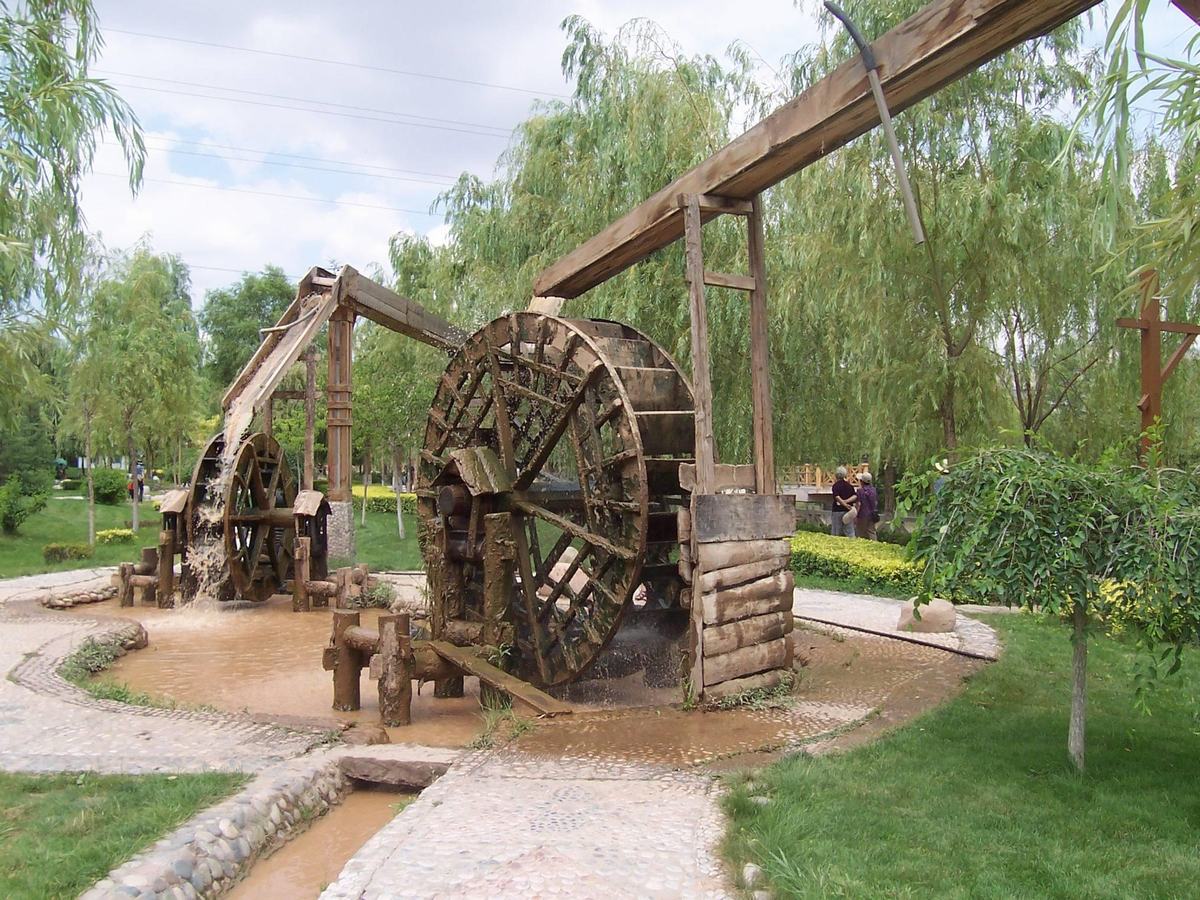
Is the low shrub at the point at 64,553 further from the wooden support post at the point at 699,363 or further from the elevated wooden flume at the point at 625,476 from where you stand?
the wooden support post at the point at 699,363

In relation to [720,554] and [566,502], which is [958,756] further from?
[566,502]

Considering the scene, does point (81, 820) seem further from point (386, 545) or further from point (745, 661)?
point (386, 545)

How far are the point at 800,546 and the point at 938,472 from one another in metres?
7.82

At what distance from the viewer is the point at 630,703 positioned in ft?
21.1

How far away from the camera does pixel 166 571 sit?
10445 mm

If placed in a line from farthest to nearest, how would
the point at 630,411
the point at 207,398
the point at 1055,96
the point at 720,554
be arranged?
the point at 207,398, the point at 1055,96, the point at 630,411, the point at 720,554

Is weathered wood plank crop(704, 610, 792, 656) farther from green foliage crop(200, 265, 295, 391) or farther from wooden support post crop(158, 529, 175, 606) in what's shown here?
green foliage crop(200, 265, 295, 391)

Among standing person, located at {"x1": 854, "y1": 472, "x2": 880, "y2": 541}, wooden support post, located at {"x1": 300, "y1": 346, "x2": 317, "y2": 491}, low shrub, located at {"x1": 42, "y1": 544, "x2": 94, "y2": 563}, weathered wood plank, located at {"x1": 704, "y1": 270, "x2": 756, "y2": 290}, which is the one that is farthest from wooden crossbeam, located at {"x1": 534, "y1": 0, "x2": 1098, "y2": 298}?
low shrub, located at {"x1": 42, "y1": 544, "x2": 94, "y2": 563}

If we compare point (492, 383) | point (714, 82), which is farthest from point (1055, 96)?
point (492, 383)

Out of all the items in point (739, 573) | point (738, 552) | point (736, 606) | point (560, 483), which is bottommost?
point (736, 606)

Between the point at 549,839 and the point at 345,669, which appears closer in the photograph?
the point at 549,839

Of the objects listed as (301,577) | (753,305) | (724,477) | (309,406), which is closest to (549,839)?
(724,477)

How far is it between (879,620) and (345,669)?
16.2ft

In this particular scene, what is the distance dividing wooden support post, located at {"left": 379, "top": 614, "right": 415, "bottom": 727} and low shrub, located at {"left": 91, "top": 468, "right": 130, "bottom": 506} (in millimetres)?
20541
